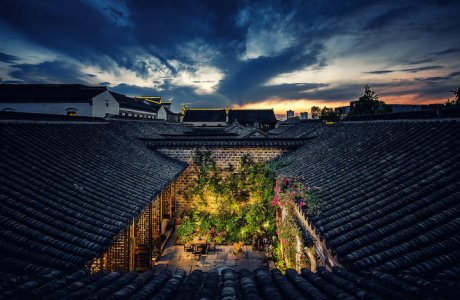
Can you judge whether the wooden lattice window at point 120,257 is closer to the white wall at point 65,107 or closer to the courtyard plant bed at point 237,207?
the courtyard plant bed at point 237,207

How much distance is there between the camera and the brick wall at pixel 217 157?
13.2m

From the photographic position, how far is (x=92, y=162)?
7.47m

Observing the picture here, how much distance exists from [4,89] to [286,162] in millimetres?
39339

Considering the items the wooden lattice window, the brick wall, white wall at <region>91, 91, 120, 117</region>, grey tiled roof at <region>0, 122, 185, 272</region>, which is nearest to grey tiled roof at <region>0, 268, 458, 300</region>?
grey tiled roof at <region>0, 122, 185, 272</region>

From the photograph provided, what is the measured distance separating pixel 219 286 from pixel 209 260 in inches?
316

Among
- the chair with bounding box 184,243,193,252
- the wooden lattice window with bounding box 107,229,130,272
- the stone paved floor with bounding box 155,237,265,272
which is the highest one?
the wooden lattice window with bounding box 107,229,130,272

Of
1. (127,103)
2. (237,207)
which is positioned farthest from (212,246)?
(127,103)

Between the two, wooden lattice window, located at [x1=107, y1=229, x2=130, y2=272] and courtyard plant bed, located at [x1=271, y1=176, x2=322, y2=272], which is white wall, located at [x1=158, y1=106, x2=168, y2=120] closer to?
wooden lattice window, located at [x1=107, y1=229, x2=130, y2=272]

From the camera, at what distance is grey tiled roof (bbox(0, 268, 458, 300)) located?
7.91 ft

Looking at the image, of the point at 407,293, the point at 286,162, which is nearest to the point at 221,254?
the point at 286,162

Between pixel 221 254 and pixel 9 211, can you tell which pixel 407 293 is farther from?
pixel 221 254

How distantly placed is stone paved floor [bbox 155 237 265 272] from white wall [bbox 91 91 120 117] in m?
27.4

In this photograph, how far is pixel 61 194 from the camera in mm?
4996

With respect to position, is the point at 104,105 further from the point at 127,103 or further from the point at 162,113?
the point at 162,113
